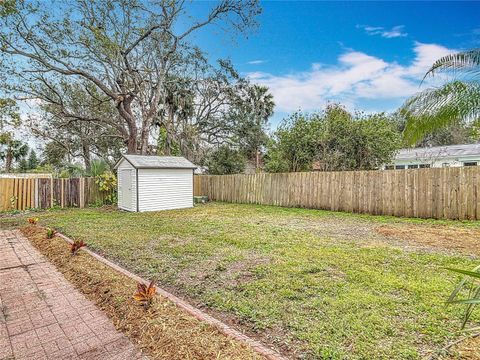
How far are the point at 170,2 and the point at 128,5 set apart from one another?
1.91 meters

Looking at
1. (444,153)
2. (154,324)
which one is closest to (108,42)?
(154,324)

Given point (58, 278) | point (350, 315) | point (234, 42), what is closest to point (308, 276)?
point (350, 315)

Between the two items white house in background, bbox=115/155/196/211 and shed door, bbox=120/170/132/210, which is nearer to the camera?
white house in background, bbox=115/155/196/211

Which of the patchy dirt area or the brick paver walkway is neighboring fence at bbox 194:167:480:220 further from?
the brick paver walkway

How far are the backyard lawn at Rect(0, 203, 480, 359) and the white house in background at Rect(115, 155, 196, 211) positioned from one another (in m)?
3.93

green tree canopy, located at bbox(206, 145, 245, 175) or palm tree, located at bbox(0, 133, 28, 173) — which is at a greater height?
palm tree, located at bbox(0, 133, 28, 173)

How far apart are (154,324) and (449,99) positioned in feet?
17.7

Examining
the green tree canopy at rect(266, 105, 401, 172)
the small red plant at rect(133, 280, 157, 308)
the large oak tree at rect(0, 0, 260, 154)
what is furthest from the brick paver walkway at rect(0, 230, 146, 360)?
the large oak tree at rect(0, 0, 260, 154)

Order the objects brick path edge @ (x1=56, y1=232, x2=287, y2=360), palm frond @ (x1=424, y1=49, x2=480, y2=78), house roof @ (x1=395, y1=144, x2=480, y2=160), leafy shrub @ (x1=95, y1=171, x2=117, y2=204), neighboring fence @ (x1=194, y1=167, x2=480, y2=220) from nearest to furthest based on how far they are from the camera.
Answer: brick path edge @ (x1=56, y1=232, x2=287, y2=360) → palm frond @ (x1=424, y1=49, x2=480, y2=78) → neighboring fence @ (x1=194, y1=167, x2=480, y2=220) → leafy shrub @ (x1=95, y1=171, x2=117, y2=204) → house roof @ (x1=395, y1=144, x2=480, y2=160)

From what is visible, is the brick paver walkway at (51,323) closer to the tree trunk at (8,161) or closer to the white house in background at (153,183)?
the white house in background at (153,183)

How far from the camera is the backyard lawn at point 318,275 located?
236 centimetres

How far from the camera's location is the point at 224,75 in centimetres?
2089

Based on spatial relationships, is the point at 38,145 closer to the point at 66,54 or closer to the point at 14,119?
the point at 14,119

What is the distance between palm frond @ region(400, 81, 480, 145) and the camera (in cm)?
469
